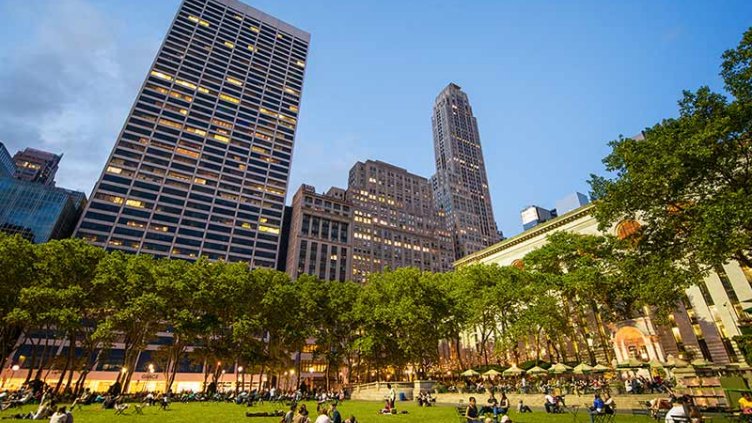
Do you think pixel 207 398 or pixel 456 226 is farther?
pixel 456 226

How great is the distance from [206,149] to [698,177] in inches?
4263

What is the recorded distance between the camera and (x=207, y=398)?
3647cm

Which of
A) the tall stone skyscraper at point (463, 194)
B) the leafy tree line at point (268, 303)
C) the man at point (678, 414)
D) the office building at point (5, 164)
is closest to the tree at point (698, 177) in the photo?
the leafy tree line at point (268, 303)

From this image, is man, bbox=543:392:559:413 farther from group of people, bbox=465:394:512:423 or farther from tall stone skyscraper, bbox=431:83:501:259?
tall stone skyscraper, bbox=431:83:501:259

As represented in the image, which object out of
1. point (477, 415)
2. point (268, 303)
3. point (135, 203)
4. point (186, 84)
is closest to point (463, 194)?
point (186, 84)

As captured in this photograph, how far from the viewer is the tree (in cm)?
1942

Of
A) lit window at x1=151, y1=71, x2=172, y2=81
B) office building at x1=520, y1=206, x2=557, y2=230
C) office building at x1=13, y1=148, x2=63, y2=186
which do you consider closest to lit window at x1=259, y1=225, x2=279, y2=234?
lit window at x1=151, y1=71, x2=172, y2=81

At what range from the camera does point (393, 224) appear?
130m

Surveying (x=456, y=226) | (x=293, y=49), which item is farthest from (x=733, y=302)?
(x=293, y=49)

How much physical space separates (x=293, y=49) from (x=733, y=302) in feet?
472

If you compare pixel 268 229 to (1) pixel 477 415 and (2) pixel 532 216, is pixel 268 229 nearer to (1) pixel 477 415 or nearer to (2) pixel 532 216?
(2) pixel 532 216

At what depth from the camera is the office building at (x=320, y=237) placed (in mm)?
102938

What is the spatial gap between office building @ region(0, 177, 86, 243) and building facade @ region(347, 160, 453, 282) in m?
75.9

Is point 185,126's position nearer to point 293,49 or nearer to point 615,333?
point 293,49
